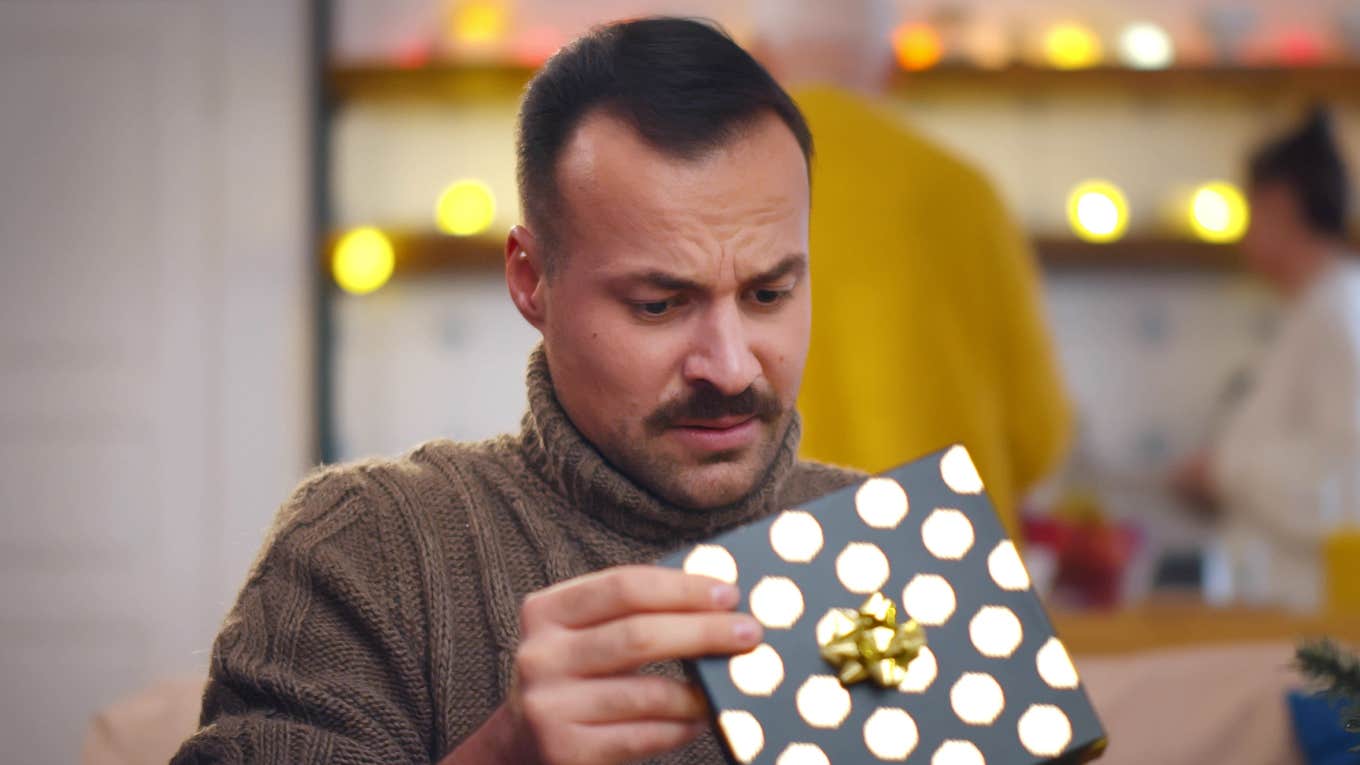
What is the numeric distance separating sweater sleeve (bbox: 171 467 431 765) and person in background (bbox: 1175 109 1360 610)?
2.02m

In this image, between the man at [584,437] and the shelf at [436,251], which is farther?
the shelf at [436,251]

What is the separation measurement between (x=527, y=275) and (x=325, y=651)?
280mm

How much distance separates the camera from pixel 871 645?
0.74 metres

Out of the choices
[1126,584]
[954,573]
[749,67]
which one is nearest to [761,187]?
[749,67]

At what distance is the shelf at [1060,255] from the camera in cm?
368

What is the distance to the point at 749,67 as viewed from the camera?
96 cm

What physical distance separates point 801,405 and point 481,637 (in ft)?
2.76

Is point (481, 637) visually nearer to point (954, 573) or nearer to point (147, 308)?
point (954, 573)

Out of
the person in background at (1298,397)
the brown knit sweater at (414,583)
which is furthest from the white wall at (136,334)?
the brown knit sweater at (414,583)

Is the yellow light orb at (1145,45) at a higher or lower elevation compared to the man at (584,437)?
higher

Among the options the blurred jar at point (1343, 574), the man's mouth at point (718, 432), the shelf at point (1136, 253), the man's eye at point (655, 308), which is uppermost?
the man's eye at point (655, 308)

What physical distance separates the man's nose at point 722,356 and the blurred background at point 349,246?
244 cm

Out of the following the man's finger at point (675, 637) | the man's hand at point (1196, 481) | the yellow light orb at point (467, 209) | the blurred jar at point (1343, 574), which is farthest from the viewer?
the yellow light orb at point (467, 209)

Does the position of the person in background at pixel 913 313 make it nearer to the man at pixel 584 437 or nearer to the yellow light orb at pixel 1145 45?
the man at pixel 584 437
